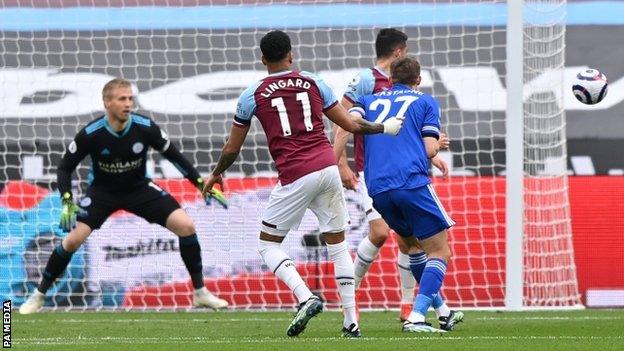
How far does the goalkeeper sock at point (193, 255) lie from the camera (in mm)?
10633

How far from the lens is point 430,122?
8.02 meters

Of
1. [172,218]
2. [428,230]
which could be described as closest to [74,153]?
[172,218]

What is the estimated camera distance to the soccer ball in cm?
866

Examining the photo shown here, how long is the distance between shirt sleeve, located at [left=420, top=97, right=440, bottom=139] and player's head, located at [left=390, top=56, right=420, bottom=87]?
0.61 ft

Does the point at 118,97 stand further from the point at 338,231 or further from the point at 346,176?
the point at 338,231

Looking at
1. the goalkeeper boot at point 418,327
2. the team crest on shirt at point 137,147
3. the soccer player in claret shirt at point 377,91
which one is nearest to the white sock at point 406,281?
the soccer player in claret shirt at point 377,91

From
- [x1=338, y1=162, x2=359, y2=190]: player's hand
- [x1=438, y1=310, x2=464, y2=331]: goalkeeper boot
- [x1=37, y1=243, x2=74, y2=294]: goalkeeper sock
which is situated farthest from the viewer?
[x1=37, y1=243, x2=74, y2=294]: goalkeeper sock

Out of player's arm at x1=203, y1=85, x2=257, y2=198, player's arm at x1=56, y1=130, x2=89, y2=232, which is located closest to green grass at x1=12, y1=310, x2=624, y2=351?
player's arm at x1=56, y1=130, x2=89, y2=232

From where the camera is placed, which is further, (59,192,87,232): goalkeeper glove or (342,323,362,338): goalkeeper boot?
(59,192,87,232): goalkeeper glove

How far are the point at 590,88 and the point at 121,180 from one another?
393cm

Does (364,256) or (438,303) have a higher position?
(364,256)

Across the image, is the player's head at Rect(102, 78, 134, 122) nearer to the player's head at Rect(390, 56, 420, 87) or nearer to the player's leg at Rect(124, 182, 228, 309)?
the player's leg at Rect(124, 182, 228, 309)

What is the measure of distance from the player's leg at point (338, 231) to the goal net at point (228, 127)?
4.23m

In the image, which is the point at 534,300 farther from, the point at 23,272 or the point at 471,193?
the point at 23,272
